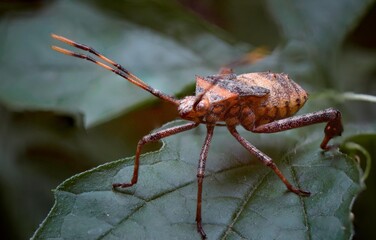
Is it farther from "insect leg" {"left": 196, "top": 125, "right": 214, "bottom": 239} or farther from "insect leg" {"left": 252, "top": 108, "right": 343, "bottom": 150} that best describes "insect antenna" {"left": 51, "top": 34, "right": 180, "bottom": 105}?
"insect leg" {"left": 252, "top": 108, "right": 343, "bottom": 150}

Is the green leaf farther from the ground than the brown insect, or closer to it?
closer to it

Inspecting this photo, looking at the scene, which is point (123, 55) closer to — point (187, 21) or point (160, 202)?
point (187, 21)

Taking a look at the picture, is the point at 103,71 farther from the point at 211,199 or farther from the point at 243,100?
the point at 211,199

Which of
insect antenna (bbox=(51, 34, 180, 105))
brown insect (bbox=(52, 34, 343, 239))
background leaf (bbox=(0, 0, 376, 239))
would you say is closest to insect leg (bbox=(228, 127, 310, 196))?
brown insect (bbox=(52, 34, 343, 239))

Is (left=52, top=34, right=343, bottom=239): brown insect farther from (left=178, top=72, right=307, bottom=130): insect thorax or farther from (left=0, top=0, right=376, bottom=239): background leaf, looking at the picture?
(left=0, top=0, right=376, bottom=239): background leaf

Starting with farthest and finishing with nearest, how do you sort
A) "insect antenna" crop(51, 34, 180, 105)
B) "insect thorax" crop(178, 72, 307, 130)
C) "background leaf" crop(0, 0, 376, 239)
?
"background leaf" crop(0, 0, 376, 239) < "insect thorax" crop(178, 72, 307, 130) < "insect antenna" crop(51, 34, 180, 105)

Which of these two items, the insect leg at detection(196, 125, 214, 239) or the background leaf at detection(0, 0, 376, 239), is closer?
the insect leg at detection(196, 125, 214, 239)

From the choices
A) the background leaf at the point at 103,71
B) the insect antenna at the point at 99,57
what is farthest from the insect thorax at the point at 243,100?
the background leaf at the point at 103,71

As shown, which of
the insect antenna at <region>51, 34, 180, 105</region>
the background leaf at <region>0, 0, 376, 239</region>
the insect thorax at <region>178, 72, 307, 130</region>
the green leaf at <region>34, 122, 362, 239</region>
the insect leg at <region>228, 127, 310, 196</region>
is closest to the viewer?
the green leaf at <region>34, 122, 362, 239</region>

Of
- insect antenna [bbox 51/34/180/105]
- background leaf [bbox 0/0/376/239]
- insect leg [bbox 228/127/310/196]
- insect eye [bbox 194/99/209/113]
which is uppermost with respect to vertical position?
insect antenna [bbox 51/34/180/105]
